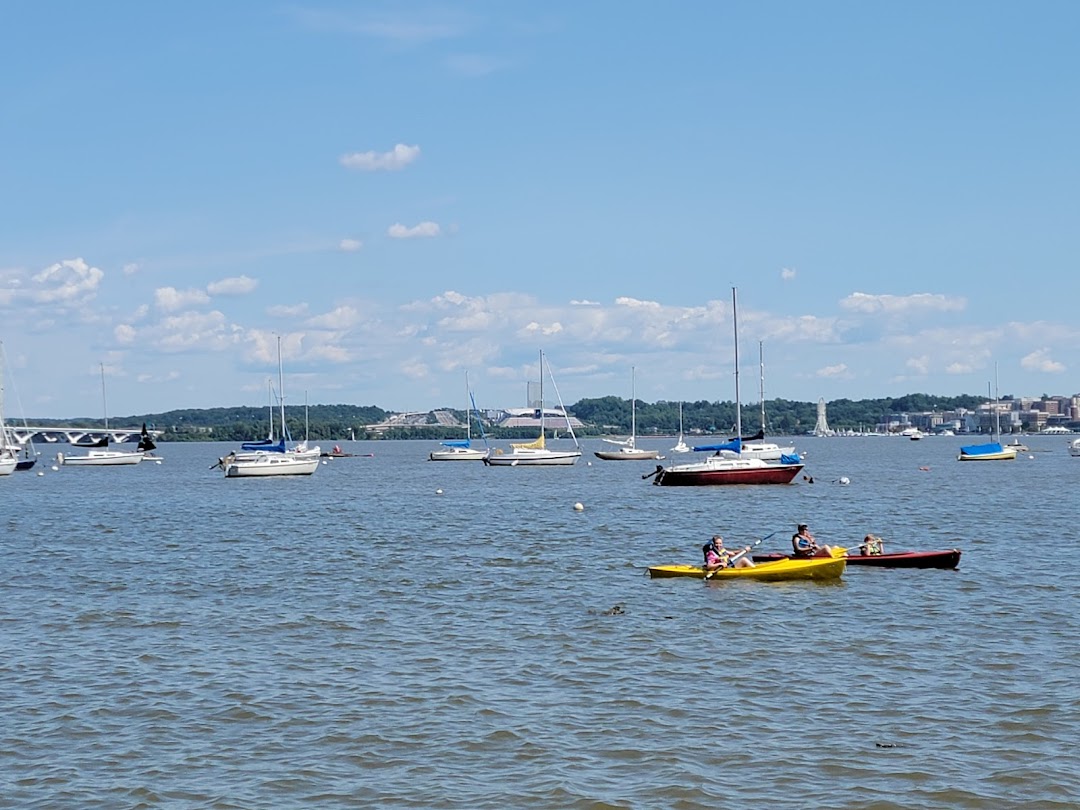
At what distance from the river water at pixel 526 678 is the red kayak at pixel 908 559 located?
0.58 metres

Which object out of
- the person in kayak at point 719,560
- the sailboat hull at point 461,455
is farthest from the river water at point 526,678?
the sailboat hull at point 461,455

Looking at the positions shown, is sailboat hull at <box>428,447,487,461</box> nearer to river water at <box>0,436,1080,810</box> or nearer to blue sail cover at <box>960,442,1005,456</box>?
blue sail cover at <box>960,442,1005,456</box>

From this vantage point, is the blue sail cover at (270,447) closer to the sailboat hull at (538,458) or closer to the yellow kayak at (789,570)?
the sailboat hull at (538,458)

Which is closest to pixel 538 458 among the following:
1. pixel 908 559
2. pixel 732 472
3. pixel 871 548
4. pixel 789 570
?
pixel 732 472

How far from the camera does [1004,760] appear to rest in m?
17.6

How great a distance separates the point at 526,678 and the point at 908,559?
19065 millimetres

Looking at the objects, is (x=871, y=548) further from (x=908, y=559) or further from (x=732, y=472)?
(x=732, y=472)

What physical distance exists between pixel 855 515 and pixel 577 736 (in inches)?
1821

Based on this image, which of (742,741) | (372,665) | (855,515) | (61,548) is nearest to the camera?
(742,741)

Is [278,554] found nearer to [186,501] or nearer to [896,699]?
[896,699]

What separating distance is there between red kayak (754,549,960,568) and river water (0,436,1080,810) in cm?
58

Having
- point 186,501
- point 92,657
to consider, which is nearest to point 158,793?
point 92,657

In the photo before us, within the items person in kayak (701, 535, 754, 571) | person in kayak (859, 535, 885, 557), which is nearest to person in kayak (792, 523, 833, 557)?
person in kayak (701, 535, 754, 571)

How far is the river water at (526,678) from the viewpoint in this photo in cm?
1697
